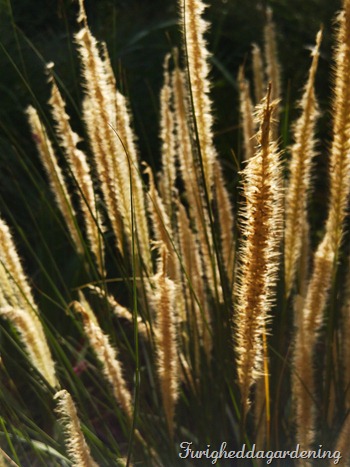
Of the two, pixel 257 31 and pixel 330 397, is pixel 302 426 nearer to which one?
pixel 330 397

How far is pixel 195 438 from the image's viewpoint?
78.8 inches

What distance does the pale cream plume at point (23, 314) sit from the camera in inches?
62.1

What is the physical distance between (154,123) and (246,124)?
1.67 metres

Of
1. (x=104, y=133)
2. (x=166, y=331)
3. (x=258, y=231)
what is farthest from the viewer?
(x=104, y=133)

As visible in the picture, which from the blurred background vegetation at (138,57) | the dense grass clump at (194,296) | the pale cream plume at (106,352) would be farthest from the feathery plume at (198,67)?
A: the blurred background vegetation at (138,57)

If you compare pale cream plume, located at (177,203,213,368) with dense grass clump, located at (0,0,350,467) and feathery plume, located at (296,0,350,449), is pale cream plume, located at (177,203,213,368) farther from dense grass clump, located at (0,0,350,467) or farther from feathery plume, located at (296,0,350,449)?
feathery plume, located at (296,0,350,449)

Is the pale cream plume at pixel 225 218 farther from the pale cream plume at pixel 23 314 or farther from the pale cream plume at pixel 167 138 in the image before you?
the pale cream plume at pixel 23 314

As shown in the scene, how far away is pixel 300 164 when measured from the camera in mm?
1560

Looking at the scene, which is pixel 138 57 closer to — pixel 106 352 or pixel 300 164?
pixel 300 164

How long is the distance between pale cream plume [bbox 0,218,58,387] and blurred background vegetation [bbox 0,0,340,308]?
120 cm

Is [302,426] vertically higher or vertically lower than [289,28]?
lower

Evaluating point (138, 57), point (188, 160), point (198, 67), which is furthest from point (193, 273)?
point (138, 57)

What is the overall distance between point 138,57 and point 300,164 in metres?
2.38

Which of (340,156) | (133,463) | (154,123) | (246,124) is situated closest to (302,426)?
(133,463)
